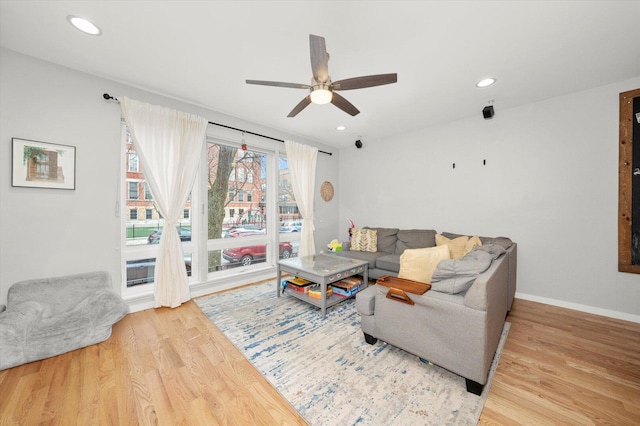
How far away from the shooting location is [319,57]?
1.70m

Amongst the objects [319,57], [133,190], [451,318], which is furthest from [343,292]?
[133,190]

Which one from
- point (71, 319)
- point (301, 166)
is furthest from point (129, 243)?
point (301, 166)

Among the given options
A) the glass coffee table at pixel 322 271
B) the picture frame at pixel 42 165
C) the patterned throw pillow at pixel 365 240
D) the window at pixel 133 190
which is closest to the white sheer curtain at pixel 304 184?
the patterned throw pillow at pixel 365 240

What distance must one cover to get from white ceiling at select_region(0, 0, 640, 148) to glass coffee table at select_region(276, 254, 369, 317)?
7.30 feet

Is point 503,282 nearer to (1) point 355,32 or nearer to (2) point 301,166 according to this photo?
(1) point 355,32

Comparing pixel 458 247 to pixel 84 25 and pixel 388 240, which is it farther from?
pixel 84 25

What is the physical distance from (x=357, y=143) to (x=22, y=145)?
4643mm

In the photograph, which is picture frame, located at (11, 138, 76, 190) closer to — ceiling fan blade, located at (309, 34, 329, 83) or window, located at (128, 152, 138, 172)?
window, located at (128, 152, 138, 172)

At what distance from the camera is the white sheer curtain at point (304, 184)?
4.54 meters

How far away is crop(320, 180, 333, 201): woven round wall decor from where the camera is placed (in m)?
5.25

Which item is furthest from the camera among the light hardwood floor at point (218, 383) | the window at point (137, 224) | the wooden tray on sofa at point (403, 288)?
the window at point (137, 224)

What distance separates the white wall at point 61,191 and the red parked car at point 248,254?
1.42m

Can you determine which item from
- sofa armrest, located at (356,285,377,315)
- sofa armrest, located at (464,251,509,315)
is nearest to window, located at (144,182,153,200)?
sofa armrest, located at (356,285,377,315)

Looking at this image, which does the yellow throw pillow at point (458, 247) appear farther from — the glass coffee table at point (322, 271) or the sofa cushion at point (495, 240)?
the glass coffee table at point (322, 271)
